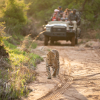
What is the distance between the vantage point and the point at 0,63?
5738 mm

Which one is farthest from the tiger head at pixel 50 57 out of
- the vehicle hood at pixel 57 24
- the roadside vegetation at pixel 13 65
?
the vehicle hood at pixel 57 24

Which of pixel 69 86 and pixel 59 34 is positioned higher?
pixel 59 34

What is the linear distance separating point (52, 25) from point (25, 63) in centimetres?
615

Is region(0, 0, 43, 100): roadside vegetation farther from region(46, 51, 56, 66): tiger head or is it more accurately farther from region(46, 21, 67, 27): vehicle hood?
region(46, 21, 67, 27): vehicle hood

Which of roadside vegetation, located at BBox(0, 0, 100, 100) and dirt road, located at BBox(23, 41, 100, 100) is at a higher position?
roadside vegetation, located at BBox(0, 0, 100, 100)

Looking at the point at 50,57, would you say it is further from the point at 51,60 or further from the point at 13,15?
the point at 13,15

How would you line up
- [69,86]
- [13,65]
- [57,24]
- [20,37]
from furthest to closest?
[20,37] → [57,24] → [13,65] → [69,86]

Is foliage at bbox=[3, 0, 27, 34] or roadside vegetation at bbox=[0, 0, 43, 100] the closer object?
roadside vegetation at bbox=[0, 0, 43, 100]

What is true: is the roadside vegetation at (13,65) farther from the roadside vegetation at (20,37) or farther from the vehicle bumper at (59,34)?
the vehicle bumper at (59,34)

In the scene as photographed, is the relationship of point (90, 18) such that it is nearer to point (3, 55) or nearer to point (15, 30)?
point (15, 30)

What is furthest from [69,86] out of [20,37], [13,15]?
[13,15]

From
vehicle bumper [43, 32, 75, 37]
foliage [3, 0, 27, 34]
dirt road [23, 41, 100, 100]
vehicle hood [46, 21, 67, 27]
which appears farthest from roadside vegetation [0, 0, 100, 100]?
vehicle hood [46, 21, 67, 27]

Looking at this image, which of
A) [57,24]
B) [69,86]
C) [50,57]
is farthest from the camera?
[57,24]

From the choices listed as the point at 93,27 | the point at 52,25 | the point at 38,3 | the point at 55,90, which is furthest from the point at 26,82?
the point at 38,3
